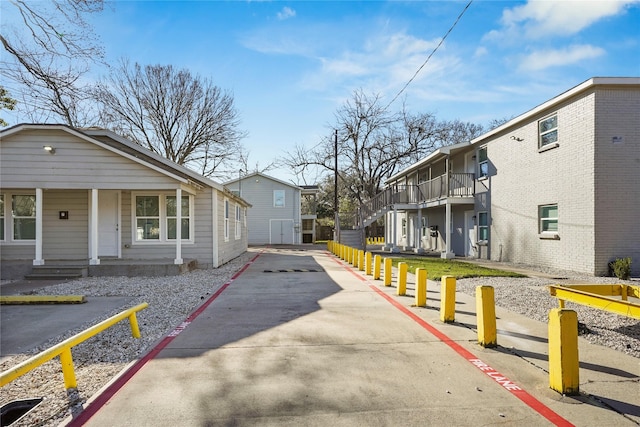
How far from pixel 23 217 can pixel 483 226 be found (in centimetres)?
1857

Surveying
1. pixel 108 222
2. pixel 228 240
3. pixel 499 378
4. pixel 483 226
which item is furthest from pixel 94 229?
pixel 483 226

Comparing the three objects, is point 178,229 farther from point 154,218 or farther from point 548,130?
point 548,130

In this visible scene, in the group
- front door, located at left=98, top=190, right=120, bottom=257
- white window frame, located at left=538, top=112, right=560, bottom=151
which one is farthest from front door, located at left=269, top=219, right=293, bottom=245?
white window frame, located at left=538, top=112, right=560, bottom=151

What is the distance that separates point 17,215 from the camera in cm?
1417

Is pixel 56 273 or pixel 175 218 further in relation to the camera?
pixel 175 218

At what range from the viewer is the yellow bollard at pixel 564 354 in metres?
3.79

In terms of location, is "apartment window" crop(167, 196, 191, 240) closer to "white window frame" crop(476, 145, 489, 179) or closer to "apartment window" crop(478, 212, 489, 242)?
"apartment window" crop(478, 212, 489, 242)

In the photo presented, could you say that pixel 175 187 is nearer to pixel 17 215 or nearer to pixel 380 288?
pixel 17 215

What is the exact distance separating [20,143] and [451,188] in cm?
1816

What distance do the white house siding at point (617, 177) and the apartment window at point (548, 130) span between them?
1.88 metres

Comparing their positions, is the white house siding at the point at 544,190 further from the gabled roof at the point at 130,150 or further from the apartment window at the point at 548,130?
the gabled roof at the point at 130,150

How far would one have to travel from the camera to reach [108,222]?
14.4 m

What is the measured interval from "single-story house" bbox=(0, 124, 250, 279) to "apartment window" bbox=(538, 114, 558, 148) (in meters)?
11.8

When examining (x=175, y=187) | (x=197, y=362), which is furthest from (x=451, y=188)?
(x=197, y=362)
